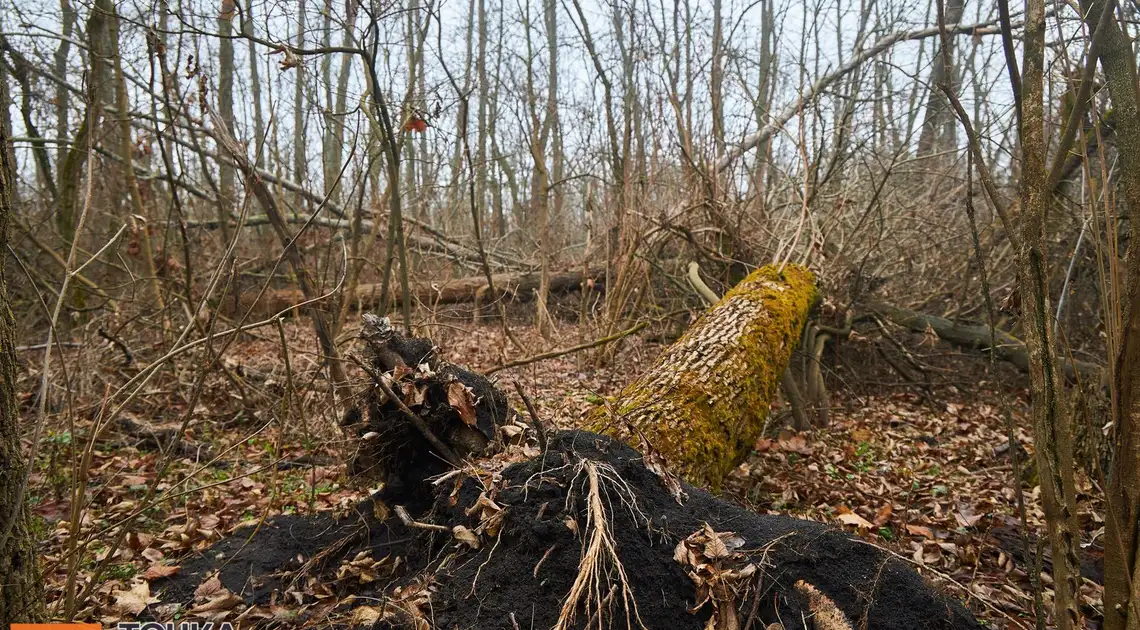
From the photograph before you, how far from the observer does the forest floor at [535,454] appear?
275cm

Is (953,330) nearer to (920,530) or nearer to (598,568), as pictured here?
(920,530)

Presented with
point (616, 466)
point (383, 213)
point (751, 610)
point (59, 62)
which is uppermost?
point (59, 62)

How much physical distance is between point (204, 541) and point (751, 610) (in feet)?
8.97

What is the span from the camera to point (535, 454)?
2.63 metres

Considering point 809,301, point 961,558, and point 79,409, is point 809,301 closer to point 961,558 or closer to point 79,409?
point 961,558

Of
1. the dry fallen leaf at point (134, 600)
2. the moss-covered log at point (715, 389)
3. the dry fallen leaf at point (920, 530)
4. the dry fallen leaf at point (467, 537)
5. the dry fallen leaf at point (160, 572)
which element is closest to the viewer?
the dry fallen leaf at point (467, 537)

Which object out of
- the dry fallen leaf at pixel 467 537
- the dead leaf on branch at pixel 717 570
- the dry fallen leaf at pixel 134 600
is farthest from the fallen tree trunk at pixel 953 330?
the dry fallen leaf at pixel 134 600

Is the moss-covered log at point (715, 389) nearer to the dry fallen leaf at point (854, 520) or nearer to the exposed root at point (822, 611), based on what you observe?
the dry fallen leaf at point (854, 520)

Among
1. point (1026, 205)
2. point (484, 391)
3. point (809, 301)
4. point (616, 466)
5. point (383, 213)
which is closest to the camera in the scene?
point (1026, 205)

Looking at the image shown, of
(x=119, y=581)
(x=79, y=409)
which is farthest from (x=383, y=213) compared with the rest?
(x=119, y=581)

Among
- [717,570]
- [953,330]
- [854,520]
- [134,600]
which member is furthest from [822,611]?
[953,330]

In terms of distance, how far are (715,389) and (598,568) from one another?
1739 millimetres

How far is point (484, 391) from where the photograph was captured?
297 cm

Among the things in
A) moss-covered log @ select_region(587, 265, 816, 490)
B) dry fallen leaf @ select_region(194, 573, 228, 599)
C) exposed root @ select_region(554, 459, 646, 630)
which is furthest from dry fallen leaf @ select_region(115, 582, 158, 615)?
moss-covered log @ select_region(587, 265, 816, 490)
